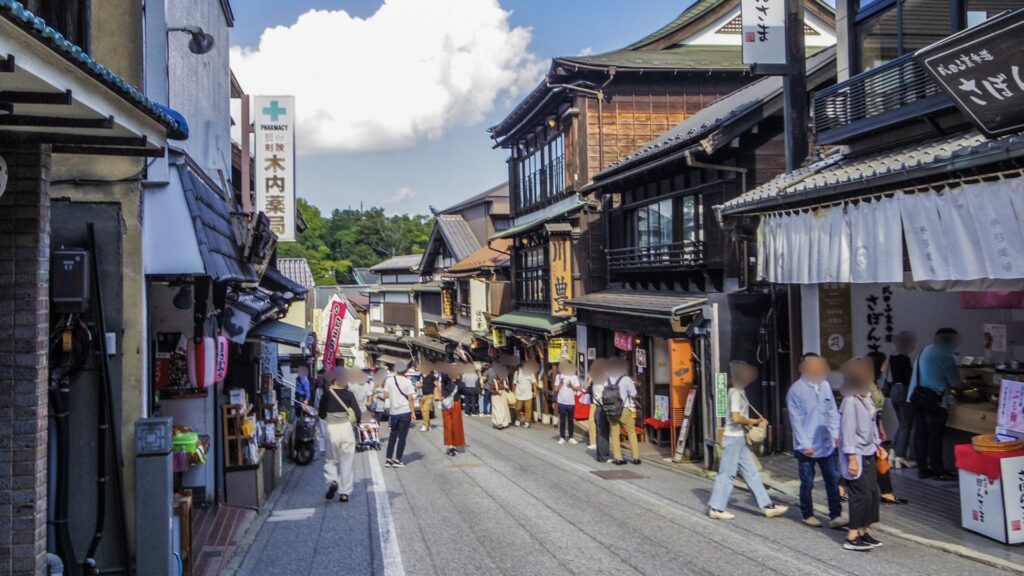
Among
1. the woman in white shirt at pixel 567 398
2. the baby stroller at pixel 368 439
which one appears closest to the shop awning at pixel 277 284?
the baby stroller at pixel 368 439

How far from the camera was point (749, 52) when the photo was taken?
15.2 meters

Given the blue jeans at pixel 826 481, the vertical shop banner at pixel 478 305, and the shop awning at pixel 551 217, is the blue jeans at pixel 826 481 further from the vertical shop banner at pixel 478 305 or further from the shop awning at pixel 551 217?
the vertical shop banner at pixel 478 305

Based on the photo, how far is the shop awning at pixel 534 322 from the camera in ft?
84.5

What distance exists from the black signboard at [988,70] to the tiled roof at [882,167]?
26cm

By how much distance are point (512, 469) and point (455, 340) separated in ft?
76.5

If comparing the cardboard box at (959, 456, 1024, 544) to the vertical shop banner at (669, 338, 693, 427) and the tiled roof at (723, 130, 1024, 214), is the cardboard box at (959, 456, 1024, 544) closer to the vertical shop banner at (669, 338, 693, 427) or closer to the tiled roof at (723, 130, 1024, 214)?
the tiled roof at (723, 130, 1024, 214)

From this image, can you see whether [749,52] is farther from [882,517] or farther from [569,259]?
[569,259]

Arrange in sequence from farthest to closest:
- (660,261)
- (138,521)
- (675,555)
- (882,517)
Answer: (660,261), (882,517), (675,555), (138,521)

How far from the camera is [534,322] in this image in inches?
1085

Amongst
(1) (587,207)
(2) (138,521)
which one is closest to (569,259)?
(1) (587,207)

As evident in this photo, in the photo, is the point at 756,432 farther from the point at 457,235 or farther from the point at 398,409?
the point at 457,235

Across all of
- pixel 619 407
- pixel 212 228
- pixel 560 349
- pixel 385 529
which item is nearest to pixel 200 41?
pixel 212 228

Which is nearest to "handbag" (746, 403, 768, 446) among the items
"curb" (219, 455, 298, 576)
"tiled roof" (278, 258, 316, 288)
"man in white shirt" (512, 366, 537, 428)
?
"curb" (219, 455, 298, 576)

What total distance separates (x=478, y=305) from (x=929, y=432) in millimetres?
24761
